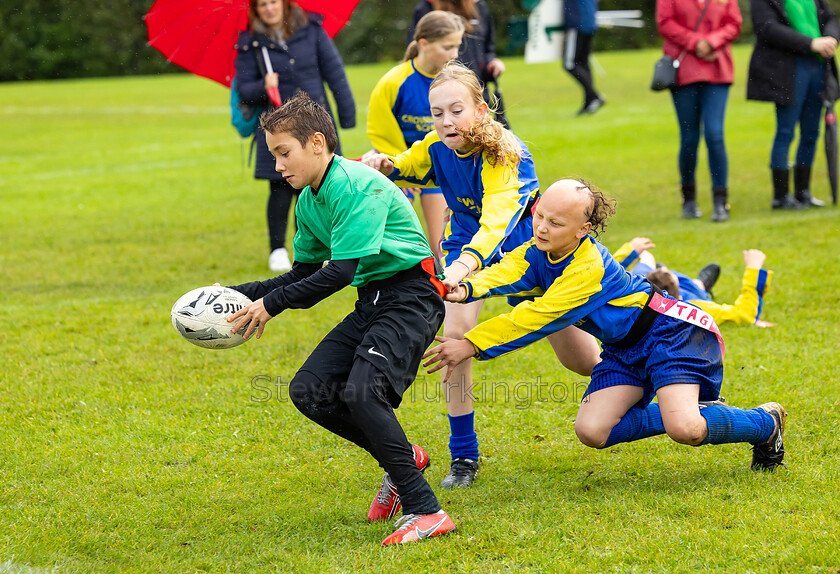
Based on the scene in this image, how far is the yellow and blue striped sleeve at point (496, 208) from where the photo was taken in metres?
3.71

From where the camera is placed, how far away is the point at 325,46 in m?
7.45

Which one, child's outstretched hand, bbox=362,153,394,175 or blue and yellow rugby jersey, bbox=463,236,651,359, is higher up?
child's outstretched hand, bbox=362,153,394,175

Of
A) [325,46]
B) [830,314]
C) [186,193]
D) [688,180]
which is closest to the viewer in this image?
[830,314]

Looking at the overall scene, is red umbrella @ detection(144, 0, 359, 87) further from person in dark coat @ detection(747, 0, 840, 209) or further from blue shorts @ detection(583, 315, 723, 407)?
blue shorts @ detection(583, 315, 723, 407)

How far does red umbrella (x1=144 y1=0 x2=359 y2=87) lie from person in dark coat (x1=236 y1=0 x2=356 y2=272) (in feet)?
0.37

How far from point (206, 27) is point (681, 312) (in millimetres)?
4907

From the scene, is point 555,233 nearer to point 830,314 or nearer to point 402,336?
point 402,336

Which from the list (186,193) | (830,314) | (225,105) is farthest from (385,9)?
(830,314)

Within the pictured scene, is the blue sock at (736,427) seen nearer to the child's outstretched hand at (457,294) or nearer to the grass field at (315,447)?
the grass field at (315,447)

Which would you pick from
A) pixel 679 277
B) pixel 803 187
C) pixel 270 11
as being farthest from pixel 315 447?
pixel 803 187

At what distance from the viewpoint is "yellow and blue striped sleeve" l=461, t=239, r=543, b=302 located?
11.8 feet

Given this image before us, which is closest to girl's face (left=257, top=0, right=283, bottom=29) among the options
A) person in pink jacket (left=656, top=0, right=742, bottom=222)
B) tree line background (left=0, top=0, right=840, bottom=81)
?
person in pink jacket (left=656, top=0, right=742, bottom=222)

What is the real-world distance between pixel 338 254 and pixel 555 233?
870 mm

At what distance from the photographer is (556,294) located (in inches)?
142
